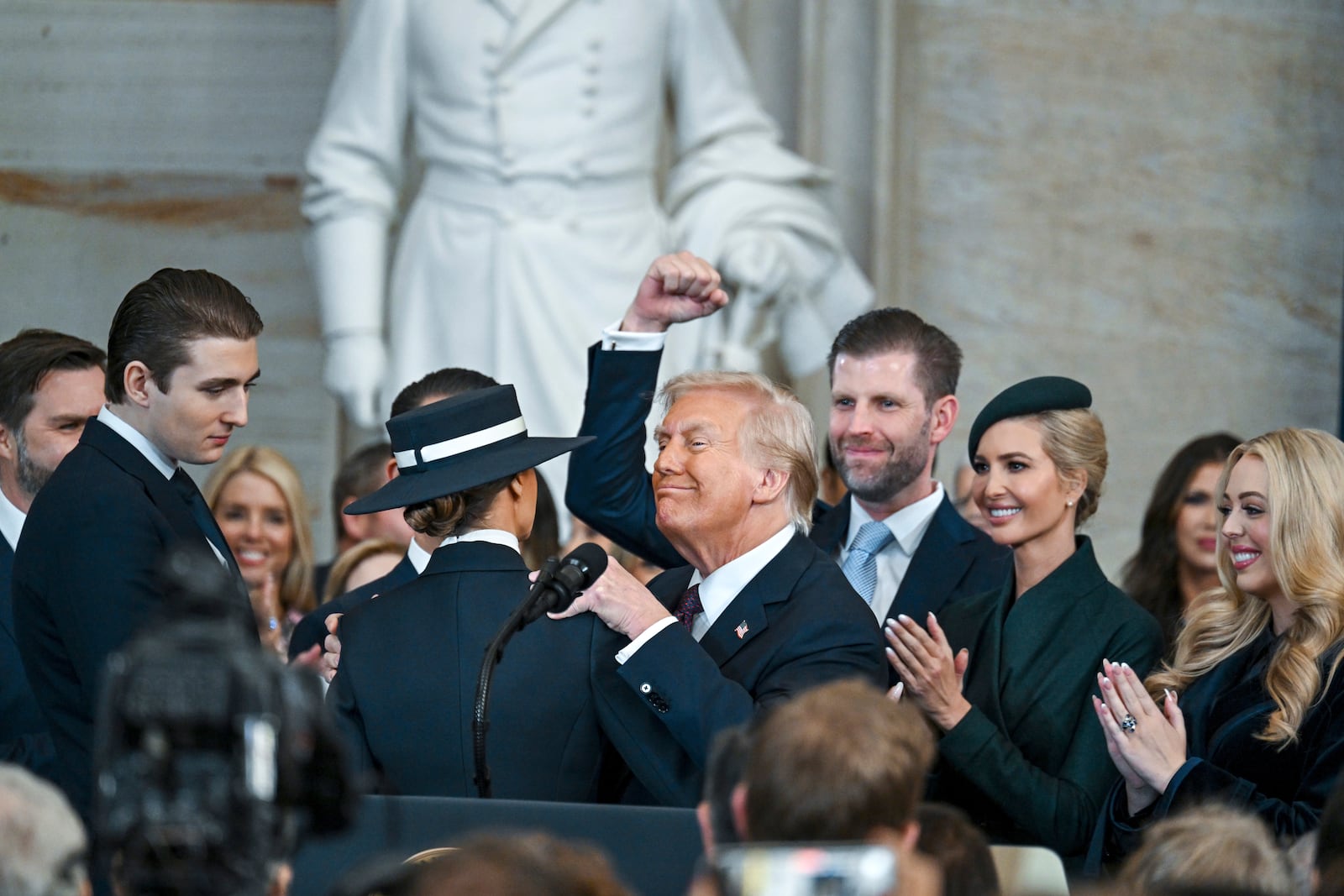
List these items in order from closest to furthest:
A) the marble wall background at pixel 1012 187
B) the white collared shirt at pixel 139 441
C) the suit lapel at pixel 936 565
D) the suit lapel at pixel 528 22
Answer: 1. the white collared shirt at pixel 139 441
2. the suit lapel at pixel 936 565
3. the suit lapel at pixel 528 22
4. the marble wall background at pixel 1012 187

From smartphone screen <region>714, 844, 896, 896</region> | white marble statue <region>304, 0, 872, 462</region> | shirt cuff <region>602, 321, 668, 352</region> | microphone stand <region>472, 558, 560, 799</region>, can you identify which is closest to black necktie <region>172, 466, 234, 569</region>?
microphone stand <region>472, 558, 560, 799</region>

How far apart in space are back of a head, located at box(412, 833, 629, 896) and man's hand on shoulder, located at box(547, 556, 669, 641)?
1.29 meters

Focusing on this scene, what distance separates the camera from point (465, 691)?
3.08 metres

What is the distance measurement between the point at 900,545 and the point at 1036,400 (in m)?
0.51

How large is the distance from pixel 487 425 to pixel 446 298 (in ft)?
10.6

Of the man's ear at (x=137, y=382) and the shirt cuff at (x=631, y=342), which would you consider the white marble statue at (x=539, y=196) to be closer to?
the shirt cuff at (x=631, y=342)

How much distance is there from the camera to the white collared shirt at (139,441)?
317 centimetres

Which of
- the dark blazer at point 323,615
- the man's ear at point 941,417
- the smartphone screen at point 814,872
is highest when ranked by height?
the man's ear at point 941,417

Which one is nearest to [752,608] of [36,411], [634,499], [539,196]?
[634,499]

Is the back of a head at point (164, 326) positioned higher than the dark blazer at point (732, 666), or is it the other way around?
the back of a head at point (164, 326)

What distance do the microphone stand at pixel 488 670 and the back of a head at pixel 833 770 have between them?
0.91 m

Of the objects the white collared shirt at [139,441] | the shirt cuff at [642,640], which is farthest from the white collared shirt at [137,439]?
the shirt cuff at [642,640]

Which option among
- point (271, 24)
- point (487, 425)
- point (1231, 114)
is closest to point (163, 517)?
point (487, 425)

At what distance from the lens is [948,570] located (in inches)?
165
